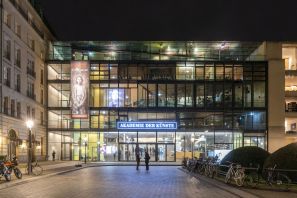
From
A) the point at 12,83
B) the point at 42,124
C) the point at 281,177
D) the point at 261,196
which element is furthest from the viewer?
the point at 42,124

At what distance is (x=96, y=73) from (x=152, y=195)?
57775 millimetres

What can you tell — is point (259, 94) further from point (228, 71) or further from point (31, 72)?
point (31, 72)

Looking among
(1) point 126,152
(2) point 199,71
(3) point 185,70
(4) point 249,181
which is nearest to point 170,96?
(3) point 185,70

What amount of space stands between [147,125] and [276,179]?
1944 inches

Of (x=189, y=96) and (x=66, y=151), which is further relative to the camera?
(x=66, y=151)

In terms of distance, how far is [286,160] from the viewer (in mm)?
25781

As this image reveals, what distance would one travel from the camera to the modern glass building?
249 feet

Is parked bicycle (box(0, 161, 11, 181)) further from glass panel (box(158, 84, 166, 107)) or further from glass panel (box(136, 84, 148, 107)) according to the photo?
glass panel (box(158, 84, 166, 107))

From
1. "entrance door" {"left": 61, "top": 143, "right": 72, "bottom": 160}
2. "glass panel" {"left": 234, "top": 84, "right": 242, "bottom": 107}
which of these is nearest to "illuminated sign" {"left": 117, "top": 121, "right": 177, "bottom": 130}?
"entrance door" {"left": 61, "top": 143, "right": 72, "bottom": 160}

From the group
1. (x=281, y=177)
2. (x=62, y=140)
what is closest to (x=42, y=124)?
(x=62, y=140)

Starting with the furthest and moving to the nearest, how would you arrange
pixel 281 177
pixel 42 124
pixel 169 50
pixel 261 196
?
pixel 169 50, pixel 42 124, pixel 281 177, pixel 261 196

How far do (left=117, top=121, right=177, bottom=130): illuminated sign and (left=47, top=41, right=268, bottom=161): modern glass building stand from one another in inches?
16.0

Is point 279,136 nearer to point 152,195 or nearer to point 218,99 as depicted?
point 218,99

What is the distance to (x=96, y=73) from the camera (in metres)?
77.4
